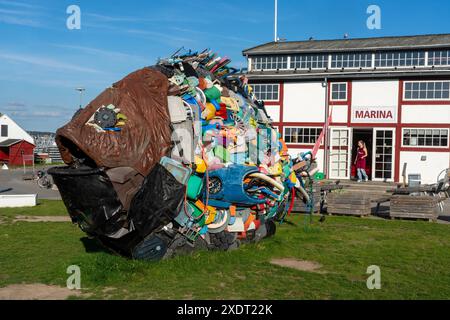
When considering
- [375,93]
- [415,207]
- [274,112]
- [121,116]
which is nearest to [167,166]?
[121,116]

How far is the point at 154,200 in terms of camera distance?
25.7ft

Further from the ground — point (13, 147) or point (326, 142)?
point (326, 142)

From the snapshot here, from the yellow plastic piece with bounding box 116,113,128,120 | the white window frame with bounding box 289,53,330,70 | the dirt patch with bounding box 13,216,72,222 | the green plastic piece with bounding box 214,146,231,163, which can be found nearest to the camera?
the yellow plastic piece with bounding box 116,113,128,120

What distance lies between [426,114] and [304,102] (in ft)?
18.7

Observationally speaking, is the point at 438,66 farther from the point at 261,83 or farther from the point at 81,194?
the point at 81,194

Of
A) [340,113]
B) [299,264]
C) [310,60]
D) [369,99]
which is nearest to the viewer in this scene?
[299,264]

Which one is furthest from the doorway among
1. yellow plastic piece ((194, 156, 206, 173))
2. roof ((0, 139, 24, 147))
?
roof ((0, 139, 24, 147))

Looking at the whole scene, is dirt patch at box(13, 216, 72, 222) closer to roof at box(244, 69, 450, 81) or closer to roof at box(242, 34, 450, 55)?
roof at box(244, 69, 450, 81)

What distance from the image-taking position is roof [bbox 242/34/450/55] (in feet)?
84.6

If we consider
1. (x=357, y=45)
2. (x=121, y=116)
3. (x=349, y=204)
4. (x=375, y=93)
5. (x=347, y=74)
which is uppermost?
(x=357, y=45)

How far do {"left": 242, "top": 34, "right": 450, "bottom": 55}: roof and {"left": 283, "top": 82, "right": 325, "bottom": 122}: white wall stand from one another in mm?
2582

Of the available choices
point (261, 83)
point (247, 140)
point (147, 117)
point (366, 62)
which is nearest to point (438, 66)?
point (366, 62)

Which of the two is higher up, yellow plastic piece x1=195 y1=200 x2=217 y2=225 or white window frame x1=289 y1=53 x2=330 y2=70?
white window frame x1=289 y1=53 x2=330 y2=70

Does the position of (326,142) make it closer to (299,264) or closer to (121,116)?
(299,264)
